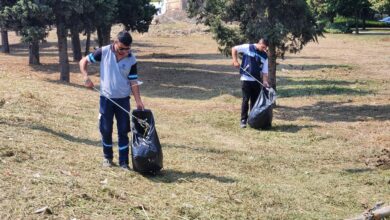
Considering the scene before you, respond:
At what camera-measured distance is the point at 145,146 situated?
23.3ft

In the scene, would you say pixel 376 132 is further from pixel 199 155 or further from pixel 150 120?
pixel 150 120

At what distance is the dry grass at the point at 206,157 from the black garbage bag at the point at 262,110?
0.22 meters

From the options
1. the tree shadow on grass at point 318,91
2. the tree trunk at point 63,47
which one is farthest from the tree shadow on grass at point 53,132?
the tree trunk at point 63,47

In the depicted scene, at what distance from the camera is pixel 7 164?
665cm

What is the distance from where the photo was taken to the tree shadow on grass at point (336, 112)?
13.5 m

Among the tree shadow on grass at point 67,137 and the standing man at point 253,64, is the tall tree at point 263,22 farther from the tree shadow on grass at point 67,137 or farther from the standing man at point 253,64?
the tree shadow on grass at point 67,137

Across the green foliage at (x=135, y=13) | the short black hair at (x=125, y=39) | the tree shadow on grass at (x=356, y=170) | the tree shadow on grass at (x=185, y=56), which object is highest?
the green foliage at (x=135, y=13)

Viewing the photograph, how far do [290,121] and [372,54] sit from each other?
2162cm

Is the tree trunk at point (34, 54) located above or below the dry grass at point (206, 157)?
above

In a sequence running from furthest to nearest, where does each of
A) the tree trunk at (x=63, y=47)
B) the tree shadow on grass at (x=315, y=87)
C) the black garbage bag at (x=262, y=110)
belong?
the tree trunk at (x=63, y=47) → the tree shadow on grass at (x=315, y=87) → the black garbage bag at (x=262, y=110)

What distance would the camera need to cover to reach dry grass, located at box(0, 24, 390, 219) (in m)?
5.97

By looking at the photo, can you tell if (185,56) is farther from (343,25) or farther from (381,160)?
(343,25)

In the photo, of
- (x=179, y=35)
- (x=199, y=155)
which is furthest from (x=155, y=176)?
(x=179, y=35)

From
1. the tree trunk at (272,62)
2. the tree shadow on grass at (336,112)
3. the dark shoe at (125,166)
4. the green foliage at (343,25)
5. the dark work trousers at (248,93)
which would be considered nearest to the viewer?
the dark shoe at (125,166)
